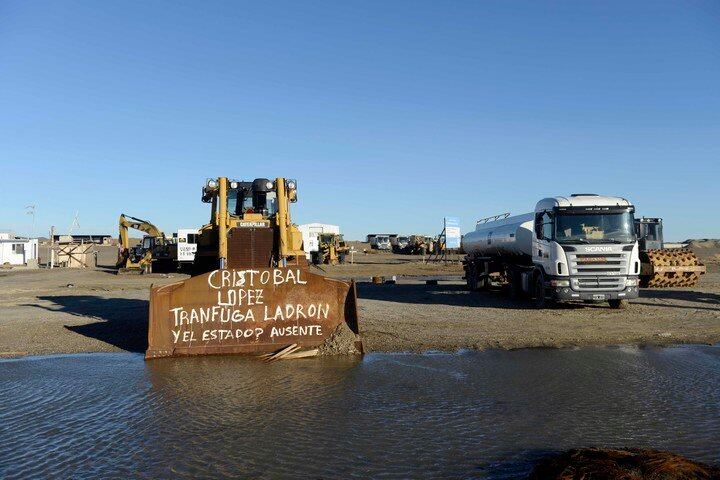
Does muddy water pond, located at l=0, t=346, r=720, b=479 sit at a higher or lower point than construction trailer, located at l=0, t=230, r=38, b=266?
lower

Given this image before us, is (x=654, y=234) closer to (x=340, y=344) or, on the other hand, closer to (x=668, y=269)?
(x=668, y=269)

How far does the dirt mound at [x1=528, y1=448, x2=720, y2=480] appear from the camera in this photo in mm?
4598

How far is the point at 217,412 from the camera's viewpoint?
280 inches

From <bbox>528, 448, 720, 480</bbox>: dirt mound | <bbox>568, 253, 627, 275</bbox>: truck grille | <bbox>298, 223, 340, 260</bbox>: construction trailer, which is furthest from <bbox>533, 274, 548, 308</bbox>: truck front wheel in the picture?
<bbox>298, 223, 340, 260</bbox>: construction trailer

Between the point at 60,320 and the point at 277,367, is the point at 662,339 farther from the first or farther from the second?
the point at 60,320

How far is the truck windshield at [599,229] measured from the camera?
1683 cm

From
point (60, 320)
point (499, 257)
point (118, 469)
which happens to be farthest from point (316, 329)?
point (499, 257)

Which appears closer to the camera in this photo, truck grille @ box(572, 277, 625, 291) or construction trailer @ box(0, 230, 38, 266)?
truck grille @ box(572, 277, 625, 291)

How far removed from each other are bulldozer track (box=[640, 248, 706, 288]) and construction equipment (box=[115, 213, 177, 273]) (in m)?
28.6

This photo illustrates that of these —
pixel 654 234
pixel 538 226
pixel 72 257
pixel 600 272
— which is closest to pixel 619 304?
pixel 600 272

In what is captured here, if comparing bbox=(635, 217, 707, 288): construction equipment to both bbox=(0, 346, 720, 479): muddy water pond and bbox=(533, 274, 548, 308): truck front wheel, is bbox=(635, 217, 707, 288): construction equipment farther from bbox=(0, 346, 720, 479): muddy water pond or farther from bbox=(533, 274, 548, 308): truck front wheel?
bbox=(0, 346, 720, 479): muddy water pond

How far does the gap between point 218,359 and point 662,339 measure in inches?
318

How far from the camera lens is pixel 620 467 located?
4742 millimetres

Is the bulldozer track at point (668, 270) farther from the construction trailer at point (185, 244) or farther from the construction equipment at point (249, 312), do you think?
the construction trailer at point (185, 244)
